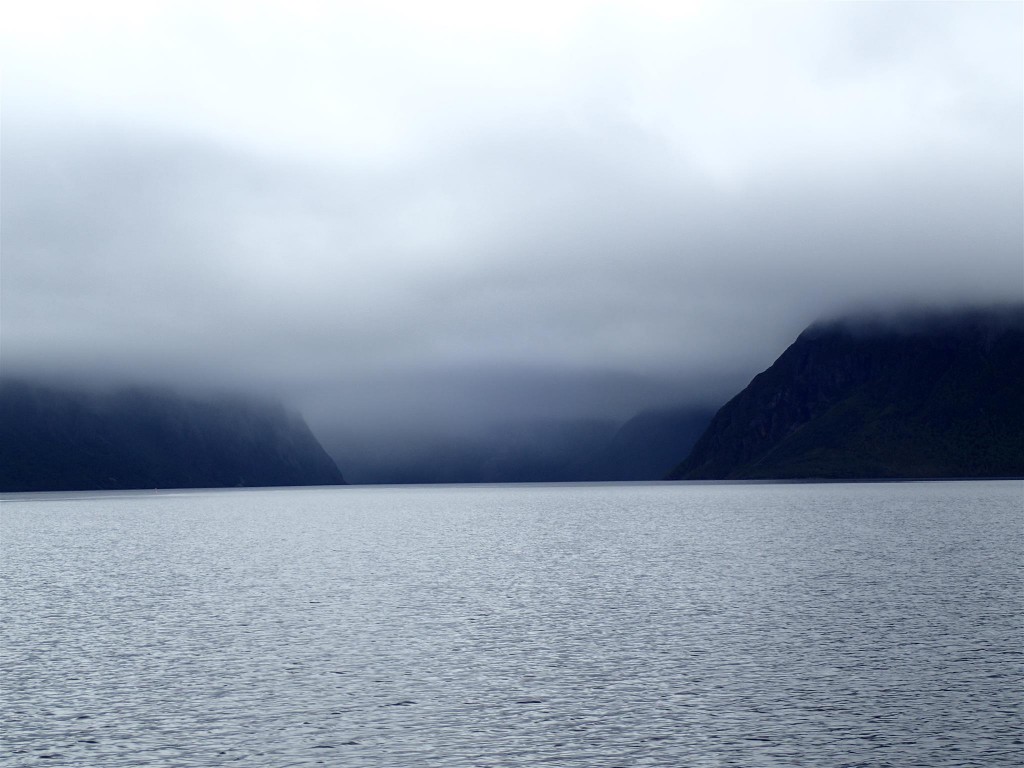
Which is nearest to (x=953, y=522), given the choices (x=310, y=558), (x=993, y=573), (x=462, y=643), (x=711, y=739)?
(x=993, y=573)

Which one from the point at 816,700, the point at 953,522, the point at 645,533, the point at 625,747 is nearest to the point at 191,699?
the point at 625,747

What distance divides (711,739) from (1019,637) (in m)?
33.2

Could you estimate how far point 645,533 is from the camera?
186125mm

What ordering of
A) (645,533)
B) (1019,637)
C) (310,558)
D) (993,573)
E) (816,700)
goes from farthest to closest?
(645,533)
(310,558)
(993,573)
(1019,637)
(816,700)

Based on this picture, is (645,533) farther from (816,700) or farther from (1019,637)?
(816,700)

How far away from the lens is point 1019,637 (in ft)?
214

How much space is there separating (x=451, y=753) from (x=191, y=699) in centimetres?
1772

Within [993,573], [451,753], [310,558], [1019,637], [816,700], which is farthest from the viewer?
[310,558]

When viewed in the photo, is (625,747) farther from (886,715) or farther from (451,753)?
(886,715)

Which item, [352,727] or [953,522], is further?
[953,522]

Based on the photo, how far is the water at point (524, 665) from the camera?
4234cm

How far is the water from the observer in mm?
42344

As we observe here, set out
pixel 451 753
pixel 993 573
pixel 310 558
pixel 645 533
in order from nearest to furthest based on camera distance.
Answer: pixel 451 753, pixel 993 573, pixel 310 558, pixel 645 533

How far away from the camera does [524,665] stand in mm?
59500
